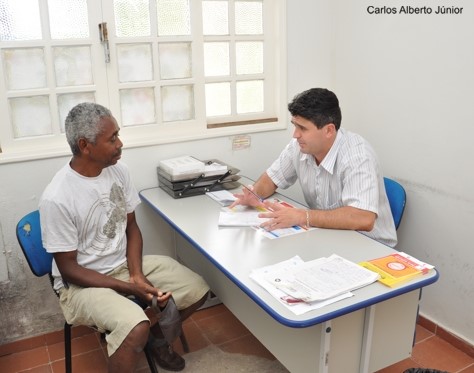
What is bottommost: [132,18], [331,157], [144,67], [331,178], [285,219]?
[285,219]

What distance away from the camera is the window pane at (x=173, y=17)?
103 inches

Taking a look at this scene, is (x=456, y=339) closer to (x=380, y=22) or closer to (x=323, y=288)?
(x=323, y=288)

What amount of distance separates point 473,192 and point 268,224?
1028 mm

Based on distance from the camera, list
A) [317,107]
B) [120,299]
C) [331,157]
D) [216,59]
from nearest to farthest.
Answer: [120,299] → [317,107] → [331,157] → [216,59]

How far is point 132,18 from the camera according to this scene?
2.55 meters

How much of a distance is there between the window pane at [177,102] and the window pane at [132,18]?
13.7 inches

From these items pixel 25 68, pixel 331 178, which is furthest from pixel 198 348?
pixel 25 68

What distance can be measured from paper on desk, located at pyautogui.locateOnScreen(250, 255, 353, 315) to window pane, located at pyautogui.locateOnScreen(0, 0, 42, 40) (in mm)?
1662

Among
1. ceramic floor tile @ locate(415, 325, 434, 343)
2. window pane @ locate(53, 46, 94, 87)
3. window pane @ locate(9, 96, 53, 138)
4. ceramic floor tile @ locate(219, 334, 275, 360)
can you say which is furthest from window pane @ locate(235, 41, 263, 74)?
ceramic floor tile @ locate(415, 325, 434, 343)

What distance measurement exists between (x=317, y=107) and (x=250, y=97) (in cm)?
93

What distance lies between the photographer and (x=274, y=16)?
116 inches

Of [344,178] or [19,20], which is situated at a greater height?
[19,20]

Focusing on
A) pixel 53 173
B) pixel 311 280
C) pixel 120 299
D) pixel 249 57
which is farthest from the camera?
pixel 249 57

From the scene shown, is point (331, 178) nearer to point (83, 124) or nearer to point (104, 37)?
point (83, 124)
